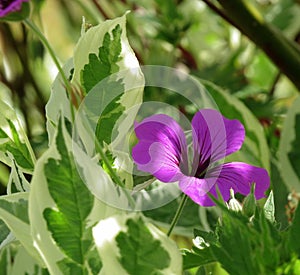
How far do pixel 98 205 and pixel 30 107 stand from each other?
0.67 m

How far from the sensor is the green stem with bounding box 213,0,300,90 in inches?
23.3

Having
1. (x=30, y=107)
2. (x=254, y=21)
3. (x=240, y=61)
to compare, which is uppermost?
(x=254, y=21)

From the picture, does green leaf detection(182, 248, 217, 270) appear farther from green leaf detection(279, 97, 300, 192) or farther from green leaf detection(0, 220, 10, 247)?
green leaf detection(279, 97, 300, 192)

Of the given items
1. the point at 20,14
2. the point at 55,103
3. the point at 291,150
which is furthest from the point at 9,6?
the point at 291,150

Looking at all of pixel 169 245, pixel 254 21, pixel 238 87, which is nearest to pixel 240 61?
pixel 238 87

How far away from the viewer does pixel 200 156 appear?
48 cm

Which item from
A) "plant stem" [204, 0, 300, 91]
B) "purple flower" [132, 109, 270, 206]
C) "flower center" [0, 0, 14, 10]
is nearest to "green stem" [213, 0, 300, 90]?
"plant stem" [204, 0, 300, 91]

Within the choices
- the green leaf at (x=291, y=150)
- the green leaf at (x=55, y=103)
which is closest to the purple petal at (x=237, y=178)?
the green leaf at (x=55, y=103)

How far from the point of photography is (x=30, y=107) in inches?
42.0

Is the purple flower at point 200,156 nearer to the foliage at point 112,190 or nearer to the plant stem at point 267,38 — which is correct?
the foliage at point 112,190

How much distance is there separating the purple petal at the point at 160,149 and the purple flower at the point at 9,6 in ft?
0.36

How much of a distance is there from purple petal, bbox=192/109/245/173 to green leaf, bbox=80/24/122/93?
6 centimetres

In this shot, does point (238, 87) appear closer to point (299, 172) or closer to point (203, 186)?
point (299, 172)

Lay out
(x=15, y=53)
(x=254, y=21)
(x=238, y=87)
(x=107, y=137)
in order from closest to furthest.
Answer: (x=107, y=137), (x=254, y=21), (x=238, y=87), (x=15, y=53)
